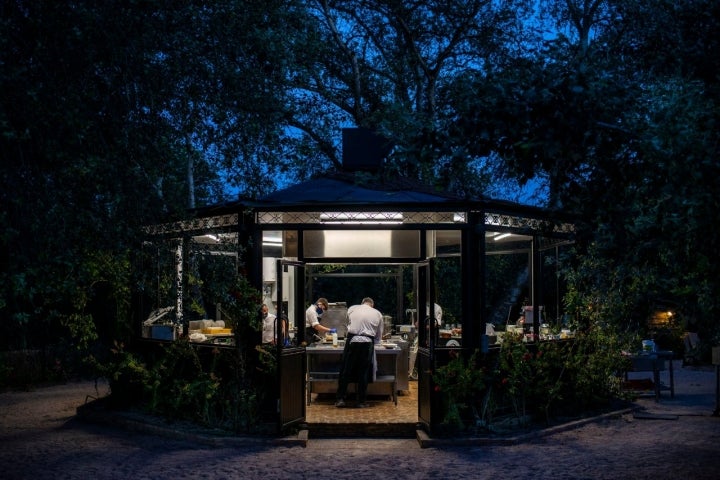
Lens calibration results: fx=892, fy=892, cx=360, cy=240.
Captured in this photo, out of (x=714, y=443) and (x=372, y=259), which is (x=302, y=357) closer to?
(x=372, y=259)

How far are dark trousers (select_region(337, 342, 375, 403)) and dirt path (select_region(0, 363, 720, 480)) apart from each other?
1877 mm

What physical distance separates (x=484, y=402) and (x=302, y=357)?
256 centimetres

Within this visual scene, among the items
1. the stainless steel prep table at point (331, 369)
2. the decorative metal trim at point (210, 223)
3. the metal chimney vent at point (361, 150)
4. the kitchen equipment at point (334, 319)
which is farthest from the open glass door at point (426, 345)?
the kitchen equipment at point (334, 319)

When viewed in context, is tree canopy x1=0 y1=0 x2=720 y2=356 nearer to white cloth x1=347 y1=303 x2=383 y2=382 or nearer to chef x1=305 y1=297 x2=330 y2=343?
white cloth x1=347 y1=303 x2=383 y2=382

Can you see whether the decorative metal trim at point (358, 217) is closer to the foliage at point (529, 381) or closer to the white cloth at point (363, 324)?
the white cloth at point (363, 324)

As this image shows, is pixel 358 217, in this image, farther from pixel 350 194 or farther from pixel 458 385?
pixel 458 385

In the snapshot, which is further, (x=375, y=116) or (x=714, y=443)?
(x=375, y=116)

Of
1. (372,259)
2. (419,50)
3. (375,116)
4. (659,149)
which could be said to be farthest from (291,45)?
(659,149)

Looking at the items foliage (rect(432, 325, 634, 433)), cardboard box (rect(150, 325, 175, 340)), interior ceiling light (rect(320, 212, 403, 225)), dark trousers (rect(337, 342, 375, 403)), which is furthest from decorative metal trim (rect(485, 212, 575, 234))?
cardboard box (rect(150, 325, 175, 340))

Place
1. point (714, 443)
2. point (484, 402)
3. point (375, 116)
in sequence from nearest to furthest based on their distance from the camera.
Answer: point (714, 443) → point (484, 402) → point (375, 116)

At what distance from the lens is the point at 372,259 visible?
544 inches

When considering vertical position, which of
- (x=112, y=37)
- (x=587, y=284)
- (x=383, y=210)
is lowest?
(x=587, y=284)

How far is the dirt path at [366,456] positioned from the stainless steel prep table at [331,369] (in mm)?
2511

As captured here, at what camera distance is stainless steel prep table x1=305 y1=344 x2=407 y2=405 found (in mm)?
14289
